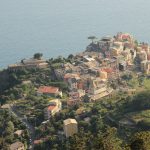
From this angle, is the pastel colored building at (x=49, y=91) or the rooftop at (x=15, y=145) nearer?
the rooftop at (x=15, y=145)

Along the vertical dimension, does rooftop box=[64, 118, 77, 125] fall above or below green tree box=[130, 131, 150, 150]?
below

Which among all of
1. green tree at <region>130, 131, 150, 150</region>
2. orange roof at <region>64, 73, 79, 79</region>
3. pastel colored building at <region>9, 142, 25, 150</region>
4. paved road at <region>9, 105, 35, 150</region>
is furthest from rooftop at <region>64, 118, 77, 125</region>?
green tree at <region>130, 131, 150, 150</region>

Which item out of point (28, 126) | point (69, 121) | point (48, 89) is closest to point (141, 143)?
point (69, 121)

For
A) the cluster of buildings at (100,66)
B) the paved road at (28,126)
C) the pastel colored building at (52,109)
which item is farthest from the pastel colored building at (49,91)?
the paved road at (28,126)

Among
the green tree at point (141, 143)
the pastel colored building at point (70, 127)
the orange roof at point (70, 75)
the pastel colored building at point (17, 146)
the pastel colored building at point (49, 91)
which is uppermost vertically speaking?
the green tree at point (141, 143)

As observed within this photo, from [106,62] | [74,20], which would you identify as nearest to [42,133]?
[106,62]

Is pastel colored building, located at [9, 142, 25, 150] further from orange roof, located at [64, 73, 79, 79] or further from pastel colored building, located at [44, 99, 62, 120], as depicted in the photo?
orange roof, located at [64, 73, 79, 79]

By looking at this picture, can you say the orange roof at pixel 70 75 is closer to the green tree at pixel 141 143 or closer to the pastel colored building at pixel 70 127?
the pastel colored building at pixel 70 127

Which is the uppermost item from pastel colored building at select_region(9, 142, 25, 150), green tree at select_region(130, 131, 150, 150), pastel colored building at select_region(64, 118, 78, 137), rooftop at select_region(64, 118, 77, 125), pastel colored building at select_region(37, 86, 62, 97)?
green tree at select_region(130, 131, 150, 150)

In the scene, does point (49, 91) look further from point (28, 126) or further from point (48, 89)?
point (28, 126)
